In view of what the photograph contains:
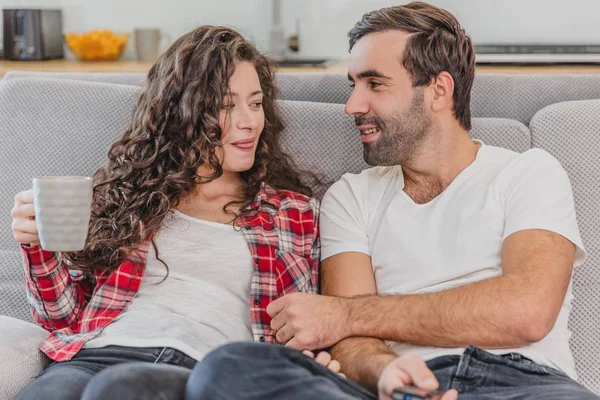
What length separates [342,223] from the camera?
1891 millimetres

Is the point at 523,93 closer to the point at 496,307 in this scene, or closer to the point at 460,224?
the point at 460,224

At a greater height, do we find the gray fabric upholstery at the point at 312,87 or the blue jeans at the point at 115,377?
the gray fabric upholstery at the point at 312,87

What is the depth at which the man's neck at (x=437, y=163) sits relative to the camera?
6.15 feet

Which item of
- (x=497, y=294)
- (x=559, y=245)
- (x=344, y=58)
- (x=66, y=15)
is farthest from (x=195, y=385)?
(x=66, y=15)

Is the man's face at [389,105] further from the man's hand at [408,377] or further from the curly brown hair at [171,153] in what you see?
the man's hand at [408,377]

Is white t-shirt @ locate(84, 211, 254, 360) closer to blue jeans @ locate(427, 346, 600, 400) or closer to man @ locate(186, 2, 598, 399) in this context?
man @ locate(186, 2, 598, 399)

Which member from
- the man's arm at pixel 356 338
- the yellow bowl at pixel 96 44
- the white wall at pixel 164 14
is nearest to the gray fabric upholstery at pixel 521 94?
the man's arm at pixel 356 338

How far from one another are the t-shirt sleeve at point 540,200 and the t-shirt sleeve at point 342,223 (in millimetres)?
321

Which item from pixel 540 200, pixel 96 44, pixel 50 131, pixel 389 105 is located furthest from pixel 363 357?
pixel 96 44

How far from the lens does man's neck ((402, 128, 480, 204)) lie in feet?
6.15

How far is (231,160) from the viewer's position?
192 cm

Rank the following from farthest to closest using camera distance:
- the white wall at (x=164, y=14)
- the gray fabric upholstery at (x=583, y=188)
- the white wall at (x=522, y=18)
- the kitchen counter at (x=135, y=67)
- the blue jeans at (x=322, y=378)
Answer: the white wall at (x=164, y=14), the white wall at (x=522, y=18), the kitchen counter at (x=135, y=67), the gray fabric upholstery at (x=583, y=188), the blue jeans at (x=322, y=378)

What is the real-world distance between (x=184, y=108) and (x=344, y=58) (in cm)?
158

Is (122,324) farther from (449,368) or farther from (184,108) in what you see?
(449,368)
